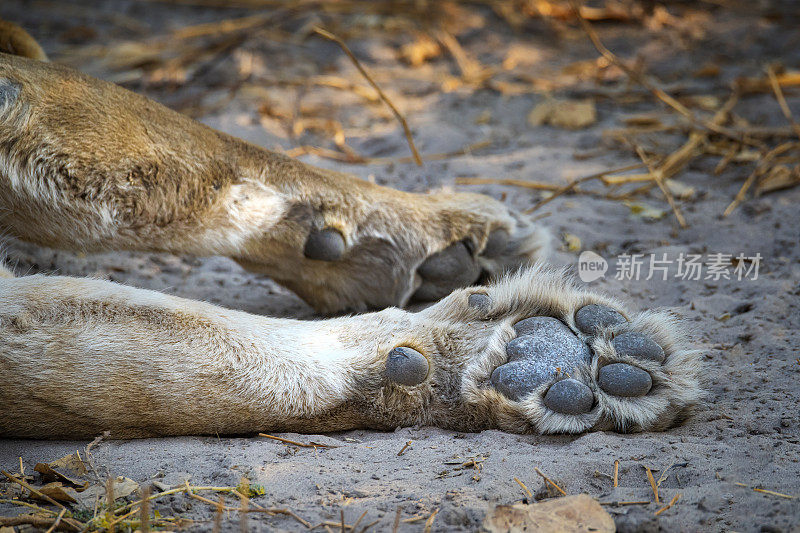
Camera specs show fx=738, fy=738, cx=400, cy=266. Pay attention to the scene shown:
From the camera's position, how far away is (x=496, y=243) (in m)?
2.61

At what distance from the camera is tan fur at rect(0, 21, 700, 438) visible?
1.90 metres

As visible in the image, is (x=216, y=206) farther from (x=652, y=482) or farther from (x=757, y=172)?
(x=757, y=172)

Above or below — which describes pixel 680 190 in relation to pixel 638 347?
above

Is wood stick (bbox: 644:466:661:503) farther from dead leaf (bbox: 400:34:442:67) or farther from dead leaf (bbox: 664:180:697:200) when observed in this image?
dead leaf (bbox: 400:34:442:67)

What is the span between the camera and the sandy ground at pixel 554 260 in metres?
1.71

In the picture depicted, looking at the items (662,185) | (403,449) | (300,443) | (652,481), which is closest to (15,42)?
(300,443)

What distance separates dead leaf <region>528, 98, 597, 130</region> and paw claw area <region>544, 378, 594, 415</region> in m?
3.24

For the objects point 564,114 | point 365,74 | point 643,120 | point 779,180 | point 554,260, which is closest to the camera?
point 554,260

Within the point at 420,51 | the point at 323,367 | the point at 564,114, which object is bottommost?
the point at 323,367

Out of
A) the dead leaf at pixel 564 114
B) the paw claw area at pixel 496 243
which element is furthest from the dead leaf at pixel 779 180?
the paw claw area at pixel 496 243

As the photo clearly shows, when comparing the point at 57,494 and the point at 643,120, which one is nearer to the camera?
the point at 57,494

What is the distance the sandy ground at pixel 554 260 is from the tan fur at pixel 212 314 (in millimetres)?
78

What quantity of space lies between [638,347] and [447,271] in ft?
2.50

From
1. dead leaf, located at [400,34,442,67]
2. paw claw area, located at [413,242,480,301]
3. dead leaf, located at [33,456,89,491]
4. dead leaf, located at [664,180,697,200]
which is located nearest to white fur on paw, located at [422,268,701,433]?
paw claw area, located at [413,242,480,301]
